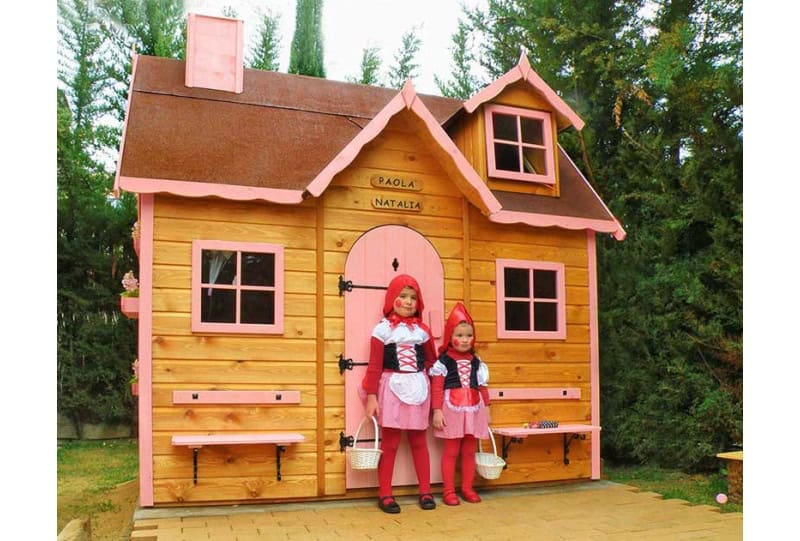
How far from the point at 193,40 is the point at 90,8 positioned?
2.92 feet

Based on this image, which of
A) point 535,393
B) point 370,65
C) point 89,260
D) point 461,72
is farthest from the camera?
point 461,72

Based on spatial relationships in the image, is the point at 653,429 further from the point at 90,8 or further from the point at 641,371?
the point at 90,8

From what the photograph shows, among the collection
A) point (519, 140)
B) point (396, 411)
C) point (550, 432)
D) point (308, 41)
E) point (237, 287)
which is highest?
point (308, 41)

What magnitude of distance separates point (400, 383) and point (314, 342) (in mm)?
650

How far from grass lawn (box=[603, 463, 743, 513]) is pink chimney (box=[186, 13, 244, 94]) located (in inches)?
177

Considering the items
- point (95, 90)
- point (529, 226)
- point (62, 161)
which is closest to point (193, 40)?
point (95, 90)

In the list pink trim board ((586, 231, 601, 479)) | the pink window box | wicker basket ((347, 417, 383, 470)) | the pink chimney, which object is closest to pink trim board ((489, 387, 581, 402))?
pink trim board ((586, 231, 601, 479))

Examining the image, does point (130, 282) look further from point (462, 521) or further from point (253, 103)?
point (462, 521)

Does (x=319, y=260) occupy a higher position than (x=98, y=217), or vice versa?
(x=98, y=217)

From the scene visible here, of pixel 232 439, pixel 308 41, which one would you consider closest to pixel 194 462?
pixel 232 439

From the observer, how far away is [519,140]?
6160mm

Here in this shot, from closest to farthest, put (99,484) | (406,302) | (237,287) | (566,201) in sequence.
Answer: (237,287) < (406,302) < (566,201) < (99,484)

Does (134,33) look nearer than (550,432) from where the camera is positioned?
No

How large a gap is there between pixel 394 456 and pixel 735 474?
2.40 meters
